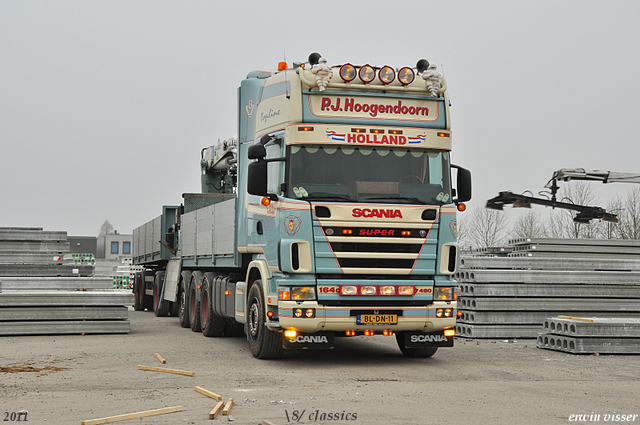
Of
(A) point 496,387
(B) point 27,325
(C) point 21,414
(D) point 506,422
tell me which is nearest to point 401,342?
(A) point 496,387

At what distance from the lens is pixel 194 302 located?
1777 centimetres

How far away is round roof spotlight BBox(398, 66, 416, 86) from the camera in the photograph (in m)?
11.7

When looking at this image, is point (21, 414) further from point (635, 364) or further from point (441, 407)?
point (635, 364)

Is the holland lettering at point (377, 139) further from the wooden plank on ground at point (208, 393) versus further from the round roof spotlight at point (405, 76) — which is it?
the wooden plank on ground at point (208, 393)

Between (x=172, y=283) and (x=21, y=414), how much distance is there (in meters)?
13.0

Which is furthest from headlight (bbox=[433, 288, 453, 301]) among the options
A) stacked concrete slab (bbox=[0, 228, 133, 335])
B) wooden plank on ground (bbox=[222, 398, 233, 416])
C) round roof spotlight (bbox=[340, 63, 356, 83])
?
stacked concrete slab (bbox=[0, 228, 133, 335])

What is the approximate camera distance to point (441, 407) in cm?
807

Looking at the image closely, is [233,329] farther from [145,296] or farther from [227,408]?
[145,296]

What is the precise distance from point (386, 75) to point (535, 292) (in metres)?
6.86

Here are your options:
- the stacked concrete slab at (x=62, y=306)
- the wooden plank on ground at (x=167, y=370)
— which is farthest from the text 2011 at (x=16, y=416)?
the stacked concrete slab at (x=62, y=306)

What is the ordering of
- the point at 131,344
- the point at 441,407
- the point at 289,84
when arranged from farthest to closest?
the point at 131,344 → the point at 289,84 → the point at 441,407

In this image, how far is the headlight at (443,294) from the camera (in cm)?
1149

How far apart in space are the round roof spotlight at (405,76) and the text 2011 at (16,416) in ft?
23.0

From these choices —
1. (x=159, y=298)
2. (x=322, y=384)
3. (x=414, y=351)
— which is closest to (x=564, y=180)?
(x=159, y=298)
